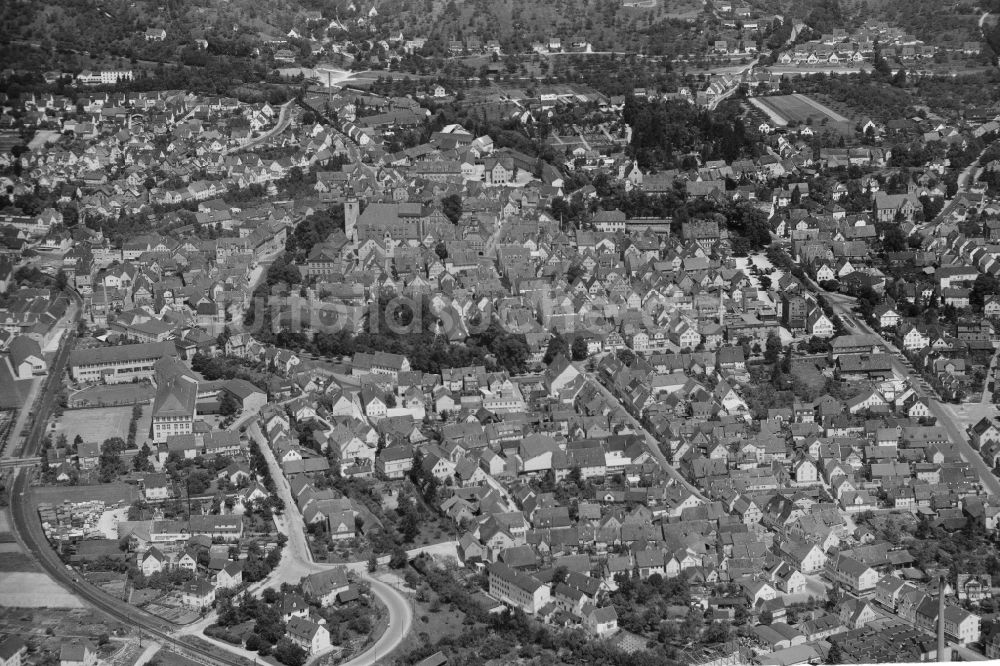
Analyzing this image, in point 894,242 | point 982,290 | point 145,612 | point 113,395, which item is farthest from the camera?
point 894,242

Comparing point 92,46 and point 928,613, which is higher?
point 92,46

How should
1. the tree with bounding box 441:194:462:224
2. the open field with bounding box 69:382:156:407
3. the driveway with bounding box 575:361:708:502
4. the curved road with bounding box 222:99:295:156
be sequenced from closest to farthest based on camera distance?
1. the driveway with bounding box 575:361:708:502
2. the open field with bounding box 69:382:156:407
3. the tree with bounding box 441:194:462:224
4. the curved road with bounding box 222:99:295:156

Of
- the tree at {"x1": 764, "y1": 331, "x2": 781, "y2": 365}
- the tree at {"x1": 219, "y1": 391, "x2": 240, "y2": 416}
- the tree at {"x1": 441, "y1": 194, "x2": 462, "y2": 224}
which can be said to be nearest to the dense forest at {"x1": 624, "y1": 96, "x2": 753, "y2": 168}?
the tree at {"x1": 441, "y1": 194, "x2": 462, "y2": 224}

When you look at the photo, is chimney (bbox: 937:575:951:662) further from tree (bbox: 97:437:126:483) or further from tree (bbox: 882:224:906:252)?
tree (bbox: 882:224:906:252)

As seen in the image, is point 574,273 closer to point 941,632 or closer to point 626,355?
point 626,355

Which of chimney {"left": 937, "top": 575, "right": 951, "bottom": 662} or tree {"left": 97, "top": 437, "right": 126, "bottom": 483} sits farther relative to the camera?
tree {"left": 97, "top": 437, "right": 126, "bottom": 483}

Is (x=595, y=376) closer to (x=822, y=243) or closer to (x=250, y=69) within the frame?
(x=822, y=243)

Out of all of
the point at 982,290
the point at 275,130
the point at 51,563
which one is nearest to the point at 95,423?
the point at 51,563

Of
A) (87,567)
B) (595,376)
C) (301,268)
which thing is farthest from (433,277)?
(87,567)
